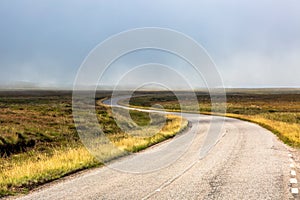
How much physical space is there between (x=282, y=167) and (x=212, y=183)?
369cm

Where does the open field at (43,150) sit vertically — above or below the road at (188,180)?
below

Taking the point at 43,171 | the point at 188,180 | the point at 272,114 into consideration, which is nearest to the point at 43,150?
the point at 43,171

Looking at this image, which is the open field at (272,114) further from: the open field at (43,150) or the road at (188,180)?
the open field at (43,150)

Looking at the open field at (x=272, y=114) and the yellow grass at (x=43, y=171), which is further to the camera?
the open field at (x=272, y=114)

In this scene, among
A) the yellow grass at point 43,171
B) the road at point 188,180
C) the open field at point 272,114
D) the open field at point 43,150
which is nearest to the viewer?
the road at point 188,180

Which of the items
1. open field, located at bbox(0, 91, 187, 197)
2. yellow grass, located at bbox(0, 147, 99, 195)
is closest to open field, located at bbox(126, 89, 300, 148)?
open field, located at bbox(0, 91, 187, 197)

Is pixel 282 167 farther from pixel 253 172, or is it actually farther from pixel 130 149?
pixel 130 149

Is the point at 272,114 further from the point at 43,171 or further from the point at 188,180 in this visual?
the point at 43,171

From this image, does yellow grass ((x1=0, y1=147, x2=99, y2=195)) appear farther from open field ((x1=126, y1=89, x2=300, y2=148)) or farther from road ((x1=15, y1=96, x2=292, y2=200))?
open field ((x1=126, y1=89, x2=300, y2=148))

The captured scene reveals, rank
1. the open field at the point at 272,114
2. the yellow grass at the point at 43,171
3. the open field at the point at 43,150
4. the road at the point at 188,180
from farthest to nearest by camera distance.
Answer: the open field at the point at 272,114 → the open field at the point at 43,150 → the yellow grass at the point at 43,171 → the road at the point at 188,180

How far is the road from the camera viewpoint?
8.17 m

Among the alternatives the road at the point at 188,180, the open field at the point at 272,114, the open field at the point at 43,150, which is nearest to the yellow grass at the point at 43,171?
the open field at the point at 43,150

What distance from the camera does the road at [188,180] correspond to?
8.17 m

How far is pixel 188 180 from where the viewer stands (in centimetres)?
973
